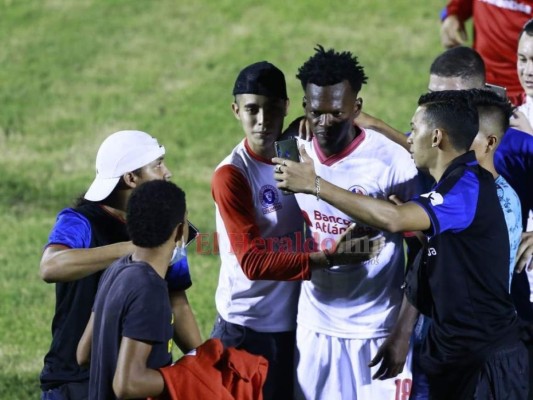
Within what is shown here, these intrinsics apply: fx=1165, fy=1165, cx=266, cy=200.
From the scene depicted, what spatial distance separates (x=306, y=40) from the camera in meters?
19.2

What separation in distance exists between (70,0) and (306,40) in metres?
4.92

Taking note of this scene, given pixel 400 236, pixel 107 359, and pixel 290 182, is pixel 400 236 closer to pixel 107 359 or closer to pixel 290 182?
pixel 290 182

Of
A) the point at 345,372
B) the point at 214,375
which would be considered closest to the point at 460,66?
the point at 345,372

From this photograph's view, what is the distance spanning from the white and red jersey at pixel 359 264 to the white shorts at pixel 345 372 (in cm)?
6

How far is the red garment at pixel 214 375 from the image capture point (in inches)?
193

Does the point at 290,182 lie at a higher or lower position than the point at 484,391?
higher

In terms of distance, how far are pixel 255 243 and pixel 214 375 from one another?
→ 1.24 meters

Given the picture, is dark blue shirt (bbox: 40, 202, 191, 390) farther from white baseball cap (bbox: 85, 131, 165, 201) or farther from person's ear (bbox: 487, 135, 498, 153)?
person's ear (bbox: 487, 135, 498, 153)

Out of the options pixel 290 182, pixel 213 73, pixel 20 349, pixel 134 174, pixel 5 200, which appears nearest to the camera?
pixel 290 182

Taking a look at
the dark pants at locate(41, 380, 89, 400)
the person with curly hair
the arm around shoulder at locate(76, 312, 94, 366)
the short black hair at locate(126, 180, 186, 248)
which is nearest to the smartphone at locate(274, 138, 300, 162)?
the person with curly hair

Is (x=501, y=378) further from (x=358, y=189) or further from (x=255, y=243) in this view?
(x=255, y=243)

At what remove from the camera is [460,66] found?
6.96 m

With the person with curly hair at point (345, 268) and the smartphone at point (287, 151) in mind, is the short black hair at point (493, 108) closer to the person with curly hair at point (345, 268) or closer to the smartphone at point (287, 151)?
the person with curly hair at point (345, 268)

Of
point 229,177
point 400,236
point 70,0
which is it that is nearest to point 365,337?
point 400,236
